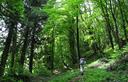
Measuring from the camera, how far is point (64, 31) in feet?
109

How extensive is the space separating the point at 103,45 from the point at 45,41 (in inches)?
484

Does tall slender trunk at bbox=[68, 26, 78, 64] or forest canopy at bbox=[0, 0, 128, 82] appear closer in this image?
forest canopy at bbox=[0, 0, 128, 82]

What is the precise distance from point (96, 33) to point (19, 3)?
967 inches

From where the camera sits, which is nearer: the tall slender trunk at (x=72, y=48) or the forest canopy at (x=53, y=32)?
the forest canopy at (x=53, y=32)

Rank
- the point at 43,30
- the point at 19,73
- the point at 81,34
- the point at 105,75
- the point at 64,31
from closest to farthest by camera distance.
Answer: the point at 105,75, the point at 19,73, the point at 43,30, the point at 64,31, the point at 81,34

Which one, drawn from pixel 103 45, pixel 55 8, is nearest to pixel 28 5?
pixel 55 8

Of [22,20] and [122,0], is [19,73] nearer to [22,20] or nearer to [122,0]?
[22,20]

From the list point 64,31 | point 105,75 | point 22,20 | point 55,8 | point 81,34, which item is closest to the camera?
point 105,75

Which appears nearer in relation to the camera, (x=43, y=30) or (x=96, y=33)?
(x=43, y=30)

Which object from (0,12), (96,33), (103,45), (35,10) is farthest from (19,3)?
(103,45)

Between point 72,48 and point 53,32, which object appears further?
point 72,48

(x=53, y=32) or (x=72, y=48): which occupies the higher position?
(x=53, y=32)

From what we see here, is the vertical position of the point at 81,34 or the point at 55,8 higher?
the point at 55,8

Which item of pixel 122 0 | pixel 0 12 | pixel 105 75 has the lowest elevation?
pixel 105 75
